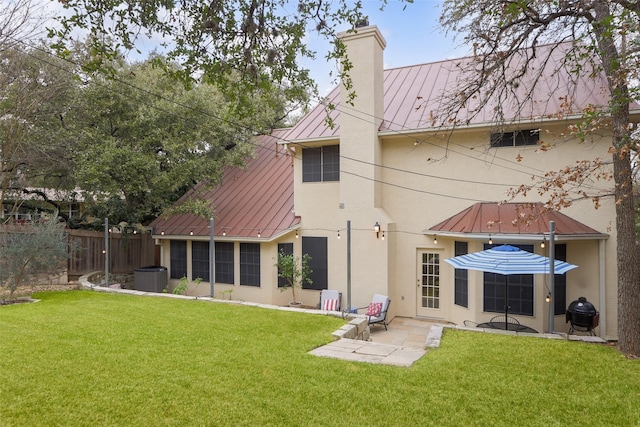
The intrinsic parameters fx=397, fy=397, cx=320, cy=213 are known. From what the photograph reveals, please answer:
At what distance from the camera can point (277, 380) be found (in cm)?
509

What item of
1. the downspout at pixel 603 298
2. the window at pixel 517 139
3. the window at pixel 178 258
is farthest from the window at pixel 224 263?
the downspout at pixel 603 298

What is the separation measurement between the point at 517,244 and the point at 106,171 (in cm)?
1208

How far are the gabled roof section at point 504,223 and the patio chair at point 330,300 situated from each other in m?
3.32

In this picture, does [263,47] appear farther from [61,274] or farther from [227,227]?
[61,274]

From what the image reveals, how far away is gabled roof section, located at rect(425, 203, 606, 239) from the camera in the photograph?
966 cm

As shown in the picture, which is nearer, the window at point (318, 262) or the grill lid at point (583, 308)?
the grill lid at point (583, 308)

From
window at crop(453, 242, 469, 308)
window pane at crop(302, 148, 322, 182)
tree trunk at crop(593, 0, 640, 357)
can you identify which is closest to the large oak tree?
tree trunk at crop(593, 0, 640, 357)

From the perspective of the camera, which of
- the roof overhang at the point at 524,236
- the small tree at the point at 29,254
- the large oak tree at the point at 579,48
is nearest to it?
the large oak tree at the point at 579,48

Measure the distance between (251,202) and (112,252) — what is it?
599cm

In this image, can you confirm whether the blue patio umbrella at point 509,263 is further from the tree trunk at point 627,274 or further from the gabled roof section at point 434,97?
the gabled roof section at point 434,97

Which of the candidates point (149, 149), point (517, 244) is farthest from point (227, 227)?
point (517, 244)

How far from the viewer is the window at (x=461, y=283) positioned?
10.9m

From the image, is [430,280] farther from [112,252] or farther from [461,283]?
[112,252]

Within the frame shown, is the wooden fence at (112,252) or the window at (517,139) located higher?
the window at (517,139)
